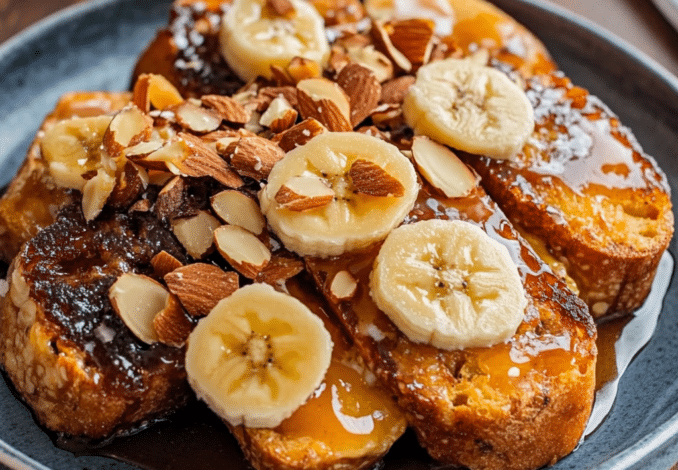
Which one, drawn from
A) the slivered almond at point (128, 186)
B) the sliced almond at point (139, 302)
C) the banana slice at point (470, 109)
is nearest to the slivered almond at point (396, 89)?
the banana slice at point (470, 109)

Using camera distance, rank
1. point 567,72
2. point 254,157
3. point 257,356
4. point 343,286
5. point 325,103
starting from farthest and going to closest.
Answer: point 567,72 < point 325,103 < point 254,157 < point 343,286 < point 257,356

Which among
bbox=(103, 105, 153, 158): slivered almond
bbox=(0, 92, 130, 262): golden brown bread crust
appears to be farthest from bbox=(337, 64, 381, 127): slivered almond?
bbox=(0, 92, 130, 262): golden brown bread crust

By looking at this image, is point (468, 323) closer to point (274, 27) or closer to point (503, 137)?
point (503, 137)

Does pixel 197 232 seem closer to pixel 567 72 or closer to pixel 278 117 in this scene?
pixel 278 117

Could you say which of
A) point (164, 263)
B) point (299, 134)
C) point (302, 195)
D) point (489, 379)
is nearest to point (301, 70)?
point (299, 134)

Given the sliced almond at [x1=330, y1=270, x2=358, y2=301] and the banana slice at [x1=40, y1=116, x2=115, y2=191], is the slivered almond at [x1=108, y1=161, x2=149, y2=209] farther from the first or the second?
the sliced almond at [x1=330, y1=270, x2=358, y2=301]

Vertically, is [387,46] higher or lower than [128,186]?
higher

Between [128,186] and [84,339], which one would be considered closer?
[84,339]
